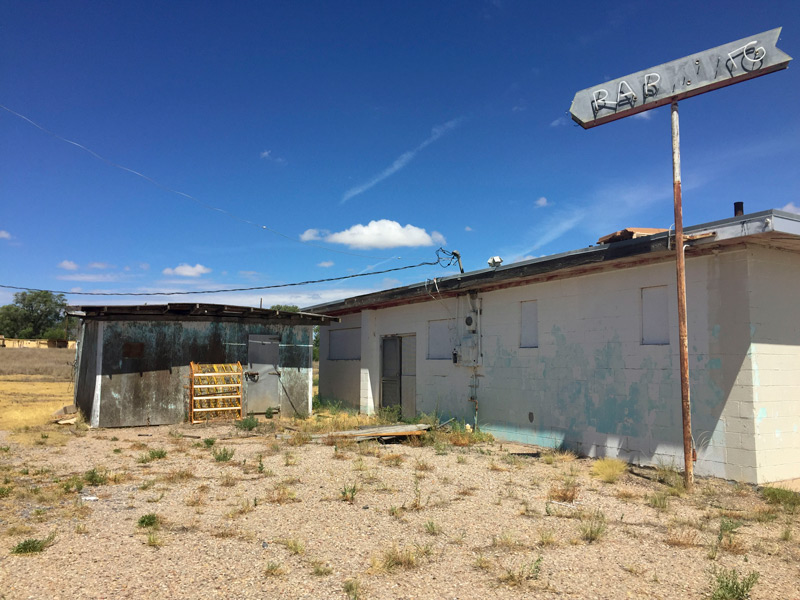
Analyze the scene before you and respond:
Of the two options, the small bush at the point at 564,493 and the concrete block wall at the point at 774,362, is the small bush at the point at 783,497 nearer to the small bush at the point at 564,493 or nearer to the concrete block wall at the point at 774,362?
the concrete block wall at the point at 774,362

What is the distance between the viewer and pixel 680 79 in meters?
8.38

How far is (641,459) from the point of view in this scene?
9508mm

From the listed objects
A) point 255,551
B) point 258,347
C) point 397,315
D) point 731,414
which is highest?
point 397,315

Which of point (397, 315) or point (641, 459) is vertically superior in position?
point (397, 315)

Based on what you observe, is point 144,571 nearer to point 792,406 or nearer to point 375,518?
point 375,518

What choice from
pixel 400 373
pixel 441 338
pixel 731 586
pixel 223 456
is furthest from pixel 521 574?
pixel 400 373

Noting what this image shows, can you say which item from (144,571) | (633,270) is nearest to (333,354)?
(633,270)

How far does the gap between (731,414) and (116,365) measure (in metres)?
14.4

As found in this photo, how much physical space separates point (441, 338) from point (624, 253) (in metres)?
6.78

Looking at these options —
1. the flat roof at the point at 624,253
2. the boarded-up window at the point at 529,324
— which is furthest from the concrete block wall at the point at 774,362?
the boarded-up window at the point at 529,324

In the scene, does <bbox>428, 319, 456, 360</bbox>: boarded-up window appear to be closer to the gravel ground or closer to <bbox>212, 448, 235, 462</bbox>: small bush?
the gravel ground

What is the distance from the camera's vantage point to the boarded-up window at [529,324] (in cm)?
1214

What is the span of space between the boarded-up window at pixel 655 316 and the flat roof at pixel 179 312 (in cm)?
1069

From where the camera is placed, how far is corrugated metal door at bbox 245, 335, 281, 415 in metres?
17.0
